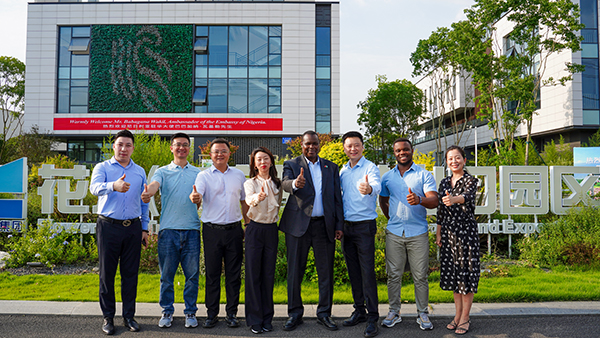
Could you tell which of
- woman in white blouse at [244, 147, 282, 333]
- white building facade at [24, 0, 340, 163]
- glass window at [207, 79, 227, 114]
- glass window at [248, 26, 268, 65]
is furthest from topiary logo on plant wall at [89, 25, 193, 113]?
woman in white blouse at [244, 147, 282, 333]

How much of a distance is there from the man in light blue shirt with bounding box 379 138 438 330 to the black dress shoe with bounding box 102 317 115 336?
116 inches

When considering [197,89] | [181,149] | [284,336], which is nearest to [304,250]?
[284,336]

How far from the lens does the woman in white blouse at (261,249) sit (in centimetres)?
430

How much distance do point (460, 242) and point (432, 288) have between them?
6.03ft

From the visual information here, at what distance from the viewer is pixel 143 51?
30.5m

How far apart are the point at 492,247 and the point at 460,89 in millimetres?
35263

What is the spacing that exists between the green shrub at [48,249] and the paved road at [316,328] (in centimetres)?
277

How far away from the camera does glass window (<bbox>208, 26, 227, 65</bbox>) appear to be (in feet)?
101

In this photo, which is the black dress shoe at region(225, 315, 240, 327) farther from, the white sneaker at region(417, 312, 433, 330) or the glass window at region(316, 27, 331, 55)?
the glass window at region(316, 27, 331, 55)

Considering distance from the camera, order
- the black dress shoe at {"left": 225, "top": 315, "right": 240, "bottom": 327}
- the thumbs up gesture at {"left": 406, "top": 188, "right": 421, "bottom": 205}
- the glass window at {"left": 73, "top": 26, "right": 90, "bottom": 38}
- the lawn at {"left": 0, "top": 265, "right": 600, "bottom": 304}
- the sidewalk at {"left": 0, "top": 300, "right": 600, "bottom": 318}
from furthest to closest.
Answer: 1. the glass window at {"left": 73, "top": 26, "right": 90, "bottom": 38}
2. the lawn at {"left": 0, "top": 265, "right": 600, "bottom": 304}
3. the sidewalk at {"left": 0, "top": 300, "right": 600, "bottom": 318}
4. the black dress shoe at {"left": 225, "top": 315, "right": 240, "bottom": 327}
5. the thumbs up gesture at {"left": 406, "top": 188, "right": 421, "bottom": 205}

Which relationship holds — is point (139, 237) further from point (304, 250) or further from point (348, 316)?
point (348, 316)

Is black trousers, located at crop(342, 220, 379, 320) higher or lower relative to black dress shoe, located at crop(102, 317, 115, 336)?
higher

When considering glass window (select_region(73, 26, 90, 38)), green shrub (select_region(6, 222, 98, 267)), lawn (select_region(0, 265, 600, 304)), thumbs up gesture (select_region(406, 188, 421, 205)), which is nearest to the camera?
thumbs up gesture (select_region(406, 188, 421, 205))

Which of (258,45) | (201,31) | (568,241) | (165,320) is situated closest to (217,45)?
(201,31)
